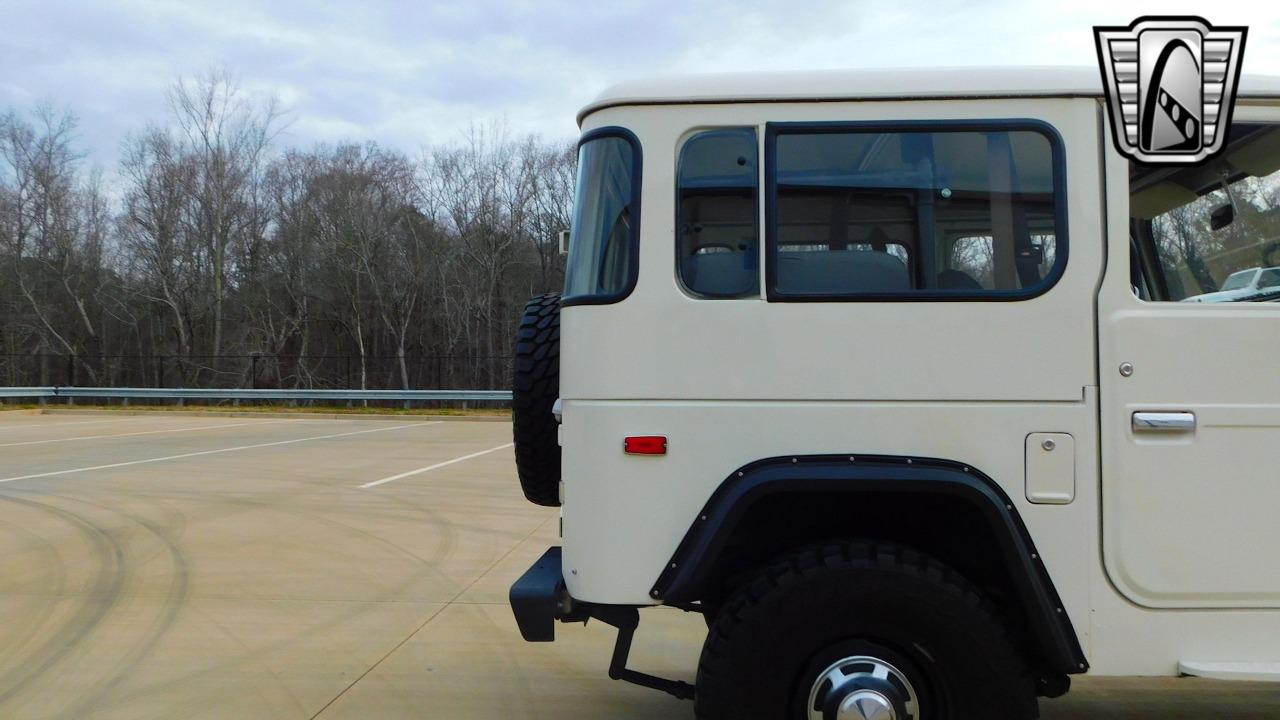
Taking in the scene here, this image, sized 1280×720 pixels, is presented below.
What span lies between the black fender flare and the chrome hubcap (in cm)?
46

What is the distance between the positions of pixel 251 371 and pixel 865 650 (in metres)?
35.5

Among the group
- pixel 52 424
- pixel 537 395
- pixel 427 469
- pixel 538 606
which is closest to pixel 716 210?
pixel 537 395

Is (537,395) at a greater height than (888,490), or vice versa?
(537,395)

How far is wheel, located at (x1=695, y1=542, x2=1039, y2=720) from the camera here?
107 inches

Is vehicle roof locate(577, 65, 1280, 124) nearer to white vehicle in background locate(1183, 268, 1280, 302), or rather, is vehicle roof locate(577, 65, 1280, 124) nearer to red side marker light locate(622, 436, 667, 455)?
white vehicle in background locate(1183, 268, 1280, 302)

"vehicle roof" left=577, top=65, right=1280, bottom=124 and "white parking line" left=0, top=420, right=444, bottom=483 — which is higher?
"vehicle roof" left=577, top=65, right=1280, bottom=124

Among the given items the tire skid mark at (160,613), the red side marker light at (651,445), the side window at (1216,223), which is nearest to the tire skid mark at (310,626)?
the tire skid mark at (160,613)

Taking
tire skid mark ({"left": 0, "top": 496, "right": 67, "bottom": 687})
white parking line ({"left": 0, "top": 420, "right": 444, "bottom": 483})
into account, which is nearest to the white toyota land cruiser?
tire skid mark ({"left": 0, "top": 496, "right": 67, "bottom": 687})

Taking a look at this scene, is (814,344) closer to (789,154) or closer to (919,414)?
(919,414)

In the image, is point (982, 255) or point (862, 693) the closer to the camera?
point (862, 693)

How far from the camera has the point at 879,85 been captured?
2.93m

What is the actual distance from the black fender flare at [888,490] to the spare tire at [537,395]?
31.8 inches

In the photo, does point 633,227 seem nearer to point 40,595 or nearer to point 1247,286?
point 1247,286

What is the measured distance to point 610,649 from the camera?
15.8 feet
